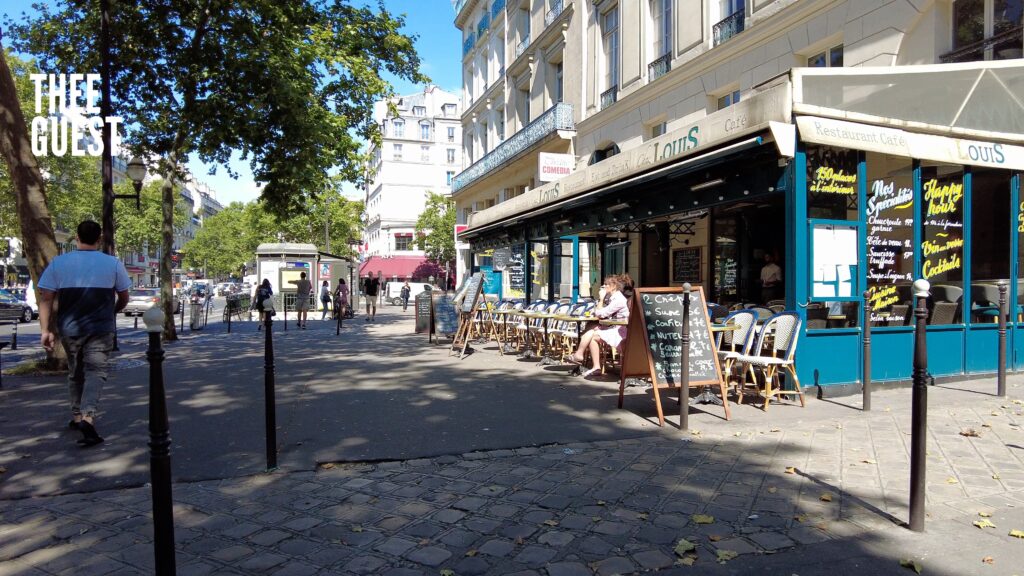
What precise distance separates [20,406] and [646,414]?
7.07 metres

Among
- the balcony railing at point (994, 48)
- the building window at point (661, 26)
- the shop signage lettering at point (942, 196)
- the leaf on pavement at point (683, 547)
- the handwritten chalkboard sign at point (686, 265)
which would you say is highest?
the building window at point (661, 26)

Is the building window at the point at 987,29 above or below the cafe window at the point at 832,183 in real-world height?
above

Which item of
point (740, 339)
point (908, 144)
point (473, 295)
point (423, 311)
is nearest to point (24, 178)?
point (473, 295)

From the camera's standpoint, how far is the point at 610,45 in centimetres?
1917

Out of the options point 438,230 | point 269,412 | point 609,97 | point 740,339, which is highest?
point 609,97

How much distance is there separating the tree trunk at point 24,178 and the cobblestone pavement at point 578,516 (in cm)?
687

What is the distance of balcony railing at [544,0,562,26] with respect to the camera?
72.2 feet

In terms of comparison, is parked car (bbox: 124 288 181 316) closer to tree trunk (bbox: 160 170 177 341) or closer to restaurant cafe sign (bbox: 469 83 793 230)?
tree trunk (bbox: 160 170 177 341)

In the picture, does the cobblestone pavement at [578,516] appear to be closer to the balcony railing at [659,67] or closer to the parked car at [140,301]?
the balcony railing at [659,67]

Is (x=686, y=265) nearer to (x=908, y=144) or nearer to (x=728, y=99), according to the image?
(x=728, y=99)

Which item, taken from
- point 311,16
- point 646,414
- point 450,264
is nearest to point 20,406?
point 646,414

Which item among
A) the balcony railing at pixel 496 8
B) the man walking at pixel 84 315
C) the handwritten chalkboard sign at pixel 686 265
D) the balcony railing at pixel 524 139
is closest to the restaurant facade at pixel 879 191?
the handwritten chalkboard sign at pixel 686 265

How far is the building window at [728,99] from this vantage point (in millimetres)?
13914

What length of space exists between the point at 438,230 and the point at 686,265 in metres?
37.4
